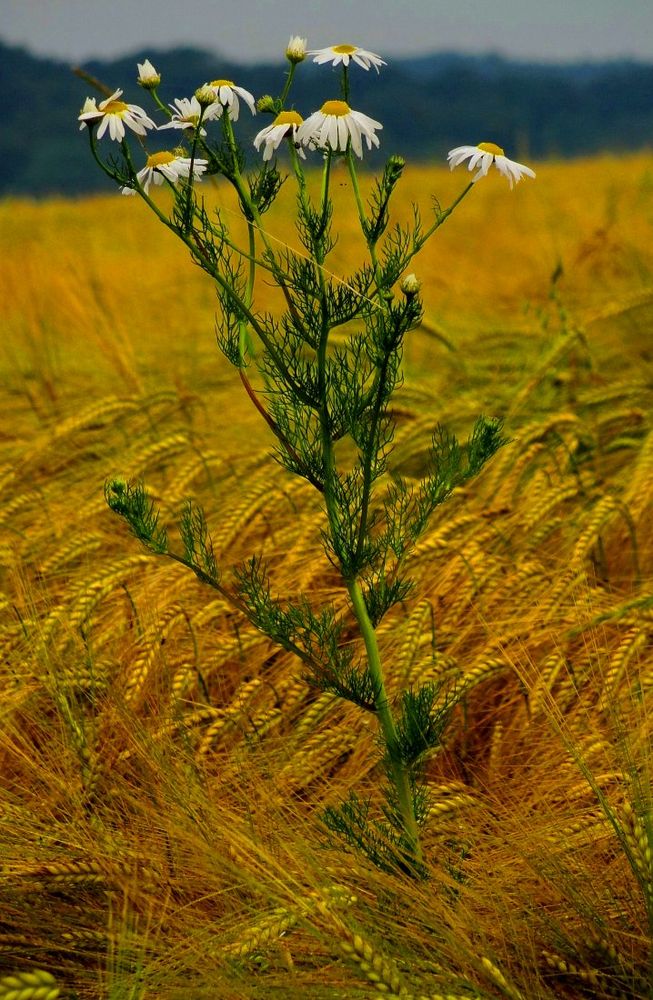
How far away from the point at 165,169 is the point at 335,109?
0.59 ft

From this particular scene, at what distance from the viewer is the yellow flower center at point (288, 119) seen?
0.97m

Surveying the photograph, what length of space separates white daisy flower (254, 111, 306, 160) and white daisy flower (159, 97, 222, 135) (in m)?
0.06

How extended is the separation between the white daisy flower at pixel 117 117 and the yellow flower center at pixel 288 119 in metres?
0.13

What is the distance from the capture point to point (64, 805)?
4.29 feet

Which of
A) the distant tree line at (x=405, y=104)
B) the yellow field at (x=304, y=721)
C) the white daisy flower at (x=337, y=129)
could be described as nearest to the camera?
the white daisy flower at (x=337, y=129)

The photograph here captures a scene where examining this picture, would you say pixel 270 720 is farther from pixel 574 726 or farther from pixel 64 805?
pixel 574 726

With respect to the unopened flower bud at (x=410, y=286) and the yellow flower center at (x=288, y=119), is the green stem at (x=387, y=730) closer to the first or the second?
the unopened flower bud at (x=410, y=286)

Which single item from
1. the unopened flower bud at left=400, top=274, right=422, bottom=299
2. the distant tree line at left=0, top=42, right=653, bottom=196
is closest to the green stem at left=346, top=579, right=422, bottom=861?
the unopened flower bud at left=400, top=274, right=422, bottom=299

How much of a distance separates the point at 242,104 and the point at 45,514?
3.97ft

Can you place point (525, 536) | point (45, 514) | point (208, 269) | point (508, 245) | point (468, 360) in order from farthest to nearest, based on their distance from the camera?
point (508, 245), point (468, 360), point (45, 514), point (525, 536), point (208, 269)

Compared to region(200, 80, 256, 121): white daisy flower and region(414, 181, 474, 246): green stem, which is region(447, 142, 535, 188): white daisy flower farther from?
region(200, 80, 256, 121): white daisy flower

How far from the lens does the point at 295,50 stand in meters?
0.98

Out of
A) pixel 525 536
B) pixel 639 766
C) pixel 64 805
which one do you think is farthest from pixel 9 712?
pixel 525 536

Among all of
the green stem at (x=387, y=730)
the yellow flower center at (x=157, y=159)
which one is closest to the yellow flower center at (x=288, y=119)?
the yellow flower center at (x=157, y=159)
